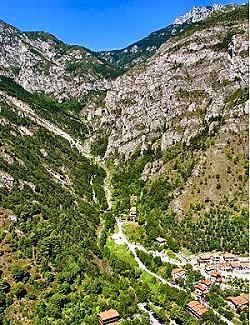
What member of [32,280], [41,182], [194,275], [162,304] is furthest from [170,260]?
[41,182]

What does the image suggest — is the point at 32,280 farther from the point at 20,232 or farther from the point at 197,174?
the point at 197,174

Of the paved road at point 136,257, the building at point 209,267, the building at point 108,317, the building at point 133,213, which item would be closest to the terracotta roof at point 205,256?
the building at point 209,267

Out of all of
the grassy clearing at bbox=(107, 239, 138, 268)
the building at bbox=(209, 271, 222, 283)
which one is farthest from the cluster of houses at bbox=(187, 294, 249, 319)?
the grassy clearing at bbox=(107, 239, 138, 268)

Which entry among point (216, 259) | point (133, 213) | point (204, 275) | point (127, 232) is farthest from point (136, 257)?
point (133, 213)

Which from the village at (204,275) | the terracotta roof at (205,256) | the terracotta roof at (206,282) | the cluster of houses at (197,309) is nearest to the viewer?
the cluster of houses at (197,309)

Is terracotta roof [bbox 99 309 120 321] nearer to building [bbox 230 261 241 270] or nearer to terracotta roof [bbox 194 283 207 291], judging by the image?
terracotta roof [bbox 194 283 207 291]

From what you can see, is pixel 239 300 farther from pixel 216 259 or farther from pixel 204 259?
pixel 204 259

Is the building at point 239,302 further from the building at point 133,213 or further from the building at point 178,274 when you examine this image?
the building at point 133,213
